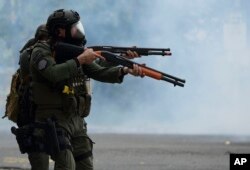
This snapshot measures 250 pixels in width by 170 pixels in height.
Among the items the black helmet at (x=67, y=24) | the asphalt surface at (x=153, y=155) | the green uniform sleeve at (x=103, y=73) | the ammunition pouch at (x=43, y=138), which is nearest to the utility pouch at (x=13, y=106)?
the ammunition pouch at (x=43, y=138)

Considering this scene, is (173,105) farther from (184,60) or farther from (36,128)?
(36,128)

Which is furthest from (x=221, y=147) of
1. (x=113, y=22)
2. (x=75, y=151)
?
(x=113, y=22)

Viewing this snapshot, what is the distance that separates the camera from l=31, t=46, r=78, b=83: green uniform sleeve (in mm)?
5754

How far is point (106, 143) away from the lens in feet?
46.5

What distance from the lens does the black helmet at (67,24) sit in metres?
5.96

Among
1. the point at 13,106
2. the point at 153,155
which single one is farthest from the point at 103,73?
the point at 153,155

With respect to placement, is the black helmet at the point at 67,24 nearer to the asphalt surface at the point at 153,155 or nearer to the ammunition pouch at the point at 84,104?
the ammunition pouch at the point at 84,104

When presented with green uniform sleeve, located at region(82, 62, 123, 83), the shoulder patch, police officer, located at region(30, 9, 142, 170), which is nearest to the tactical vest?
police officer, located at region(30, 9, 142, 170)

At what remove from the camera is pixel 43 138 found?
591 cm

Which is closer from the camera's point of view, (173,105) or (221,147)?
(221,147)

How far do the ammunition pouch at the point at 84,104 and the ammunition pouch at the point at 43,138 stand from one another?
0.26m

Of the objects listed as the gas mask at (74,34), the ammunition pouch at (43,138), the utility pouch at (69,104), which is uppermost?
the gas mask at (74,34)

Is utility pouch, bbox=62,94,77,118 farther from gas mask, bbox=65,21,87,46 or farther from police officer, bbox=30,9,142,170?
gas mask, bbox=65,21,87,46

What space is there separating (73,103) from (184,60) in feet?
52.0
